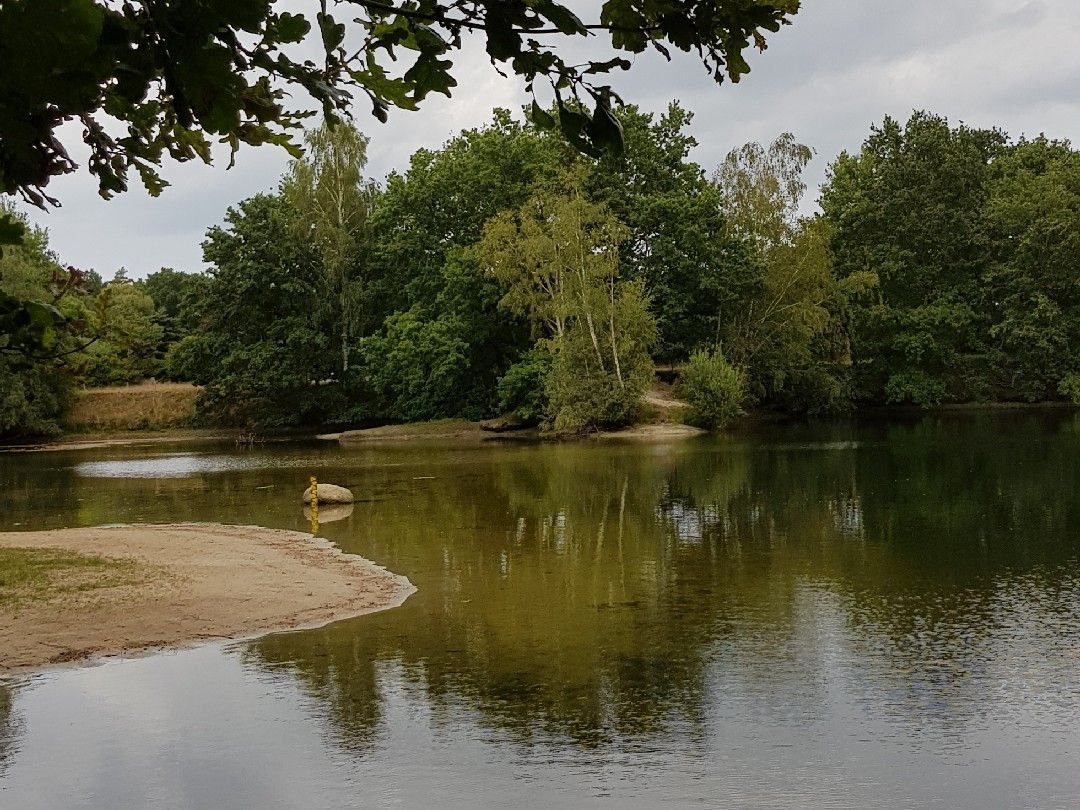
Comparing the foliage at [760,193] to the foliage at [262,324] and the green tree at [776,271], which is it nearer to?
the green tree at [776,271]

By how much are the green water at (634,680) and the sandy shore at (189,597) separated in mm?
531

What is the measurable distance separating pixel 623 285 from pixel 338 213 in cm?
1566

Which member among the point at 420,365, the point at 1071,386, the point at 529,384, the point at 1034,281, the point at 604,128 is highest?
the point at 1034,281

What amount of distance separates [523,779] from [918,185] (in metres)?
53.9

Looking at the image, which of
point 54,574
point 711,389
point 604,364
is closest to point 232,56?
point 54,574

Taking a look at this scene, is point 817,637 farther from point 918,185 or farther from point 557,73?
point 918,185

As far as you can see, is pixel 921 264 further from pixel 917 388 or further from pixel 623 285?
pixel 623 285

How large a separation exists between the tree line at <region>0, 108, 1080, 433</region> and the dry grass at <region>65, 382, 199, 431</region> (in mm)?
1854

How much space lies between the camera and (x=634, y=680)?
988cm

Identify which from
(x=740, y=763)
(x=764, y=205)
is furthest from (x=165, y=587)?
(x=764, y=205)

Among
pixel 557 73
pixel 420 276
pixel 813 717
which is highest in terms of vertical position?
pixel 420 276

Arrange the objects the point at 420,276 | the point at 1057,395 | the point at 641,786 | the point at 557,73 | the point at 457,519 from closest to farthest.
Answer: the point at 557,73 → the point at 641,786 → the point at 457,519 → the point at 420,276 → the point at 1057,395

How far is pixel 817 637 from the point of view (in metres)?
11.3

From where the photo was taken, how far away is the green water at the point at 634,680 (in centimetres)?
758
